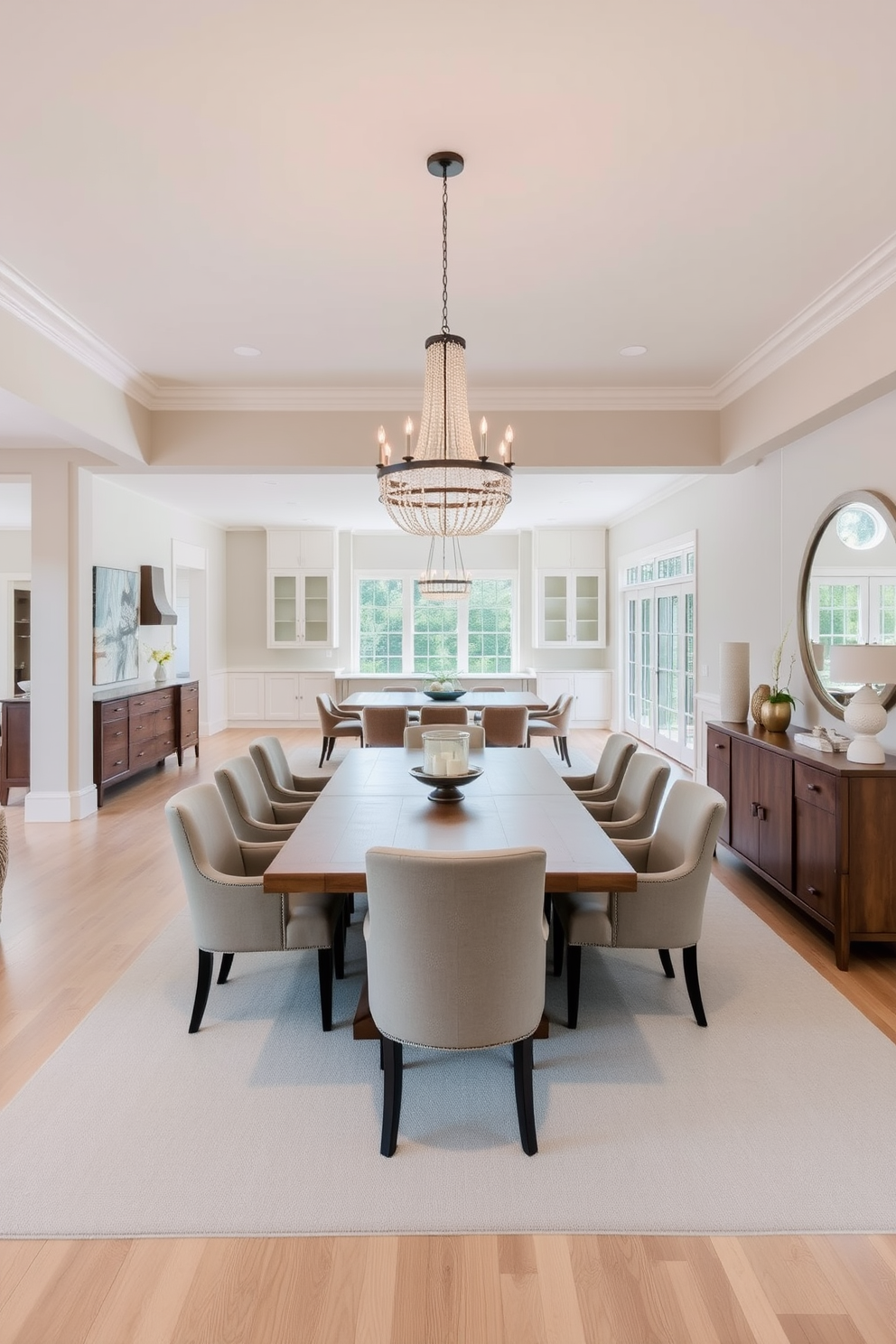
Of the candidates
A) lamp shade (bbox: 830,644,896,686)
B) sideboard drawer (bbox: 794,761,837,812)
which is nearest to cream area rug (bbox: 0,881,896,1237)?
sideboard drawer (bbox: 794,761,837,812)

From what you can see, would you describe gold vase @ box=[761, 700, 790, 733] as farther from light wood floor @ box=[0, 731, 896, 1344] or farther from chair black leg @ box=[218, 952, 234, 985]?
chair black leg @ box=[218, 952, 234, 985]

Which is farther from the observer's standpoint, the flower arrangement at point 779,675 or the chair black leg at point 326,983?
the flower arrangement at point 779,675

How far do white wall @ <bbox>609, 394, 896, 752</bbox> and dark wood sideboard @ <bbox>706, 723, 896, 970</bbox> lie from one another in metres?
0.52

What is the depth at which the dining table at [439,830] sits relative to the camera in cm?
220

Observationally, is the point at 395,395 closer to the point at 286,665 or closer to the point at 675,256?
the point at 675,256

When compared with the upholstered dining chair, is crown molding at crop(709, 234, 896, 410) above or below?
above

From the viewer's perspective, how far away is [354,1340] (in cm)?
150

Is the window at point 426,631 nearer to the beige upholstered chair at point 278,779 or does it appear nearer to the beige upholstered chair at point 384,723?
the beige upholstered chair at point 384,723

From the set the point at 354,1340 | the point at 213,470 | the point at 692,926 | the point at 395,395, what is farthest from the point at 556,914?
the point at 213,470

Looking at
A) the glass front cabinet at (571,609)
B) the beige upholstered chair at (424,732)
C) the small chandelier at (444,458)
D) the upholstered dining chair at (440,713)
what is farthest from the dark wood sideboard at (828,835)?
the glass front cabinet at (571,609)

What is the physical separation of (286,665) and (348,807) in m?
Answer: 7.74

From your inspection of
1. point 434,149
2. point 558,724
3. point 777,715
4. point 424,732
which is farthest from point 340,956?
point 558,724

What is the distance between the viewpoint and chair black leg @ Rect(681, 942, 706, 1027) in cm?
266

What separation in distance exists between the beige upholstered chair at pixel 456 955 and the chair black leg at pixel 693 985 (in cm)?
86
